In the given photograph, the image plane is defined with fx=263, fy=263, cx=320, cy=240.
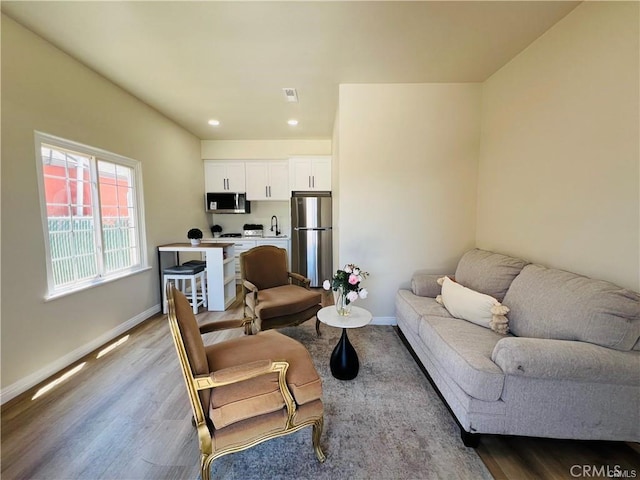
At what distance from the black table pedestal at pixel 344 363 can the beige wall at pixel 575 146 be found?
1.73 m

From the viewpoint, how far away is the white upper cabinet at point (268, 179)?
4.99 metres

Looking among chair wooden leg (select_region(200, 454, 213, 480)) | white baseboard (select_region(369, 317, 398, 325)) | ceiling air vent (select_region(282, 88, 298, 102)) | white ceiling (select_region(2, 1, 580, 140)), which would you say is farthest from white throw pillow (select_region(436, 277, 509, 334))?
ceiling air vent (select_region(282, 88, 298, 102))

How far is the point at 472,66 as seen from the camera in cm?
254

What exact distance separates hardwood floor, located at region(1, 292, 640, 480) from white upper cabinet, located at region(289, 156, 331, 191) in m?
→ 3.57

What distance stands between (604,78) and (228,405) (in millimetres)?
2900

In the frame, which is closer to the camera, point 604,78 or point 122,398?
point 604,78

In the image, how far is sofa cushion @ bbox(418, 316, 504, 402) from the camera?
1.37 meters

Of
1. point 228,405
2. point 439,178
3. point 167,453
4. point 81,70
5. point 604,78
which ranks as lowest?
point 167,453

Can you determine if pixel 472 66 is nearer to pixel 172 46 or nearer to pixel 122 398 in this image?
pixel 172 46

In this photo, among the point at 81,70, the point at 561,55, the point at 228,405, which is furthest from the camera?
the point at 81,70

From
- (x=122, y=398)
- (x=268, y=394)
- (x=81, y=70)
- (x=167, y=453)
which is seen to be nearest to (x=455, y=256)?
(x=268, y=394)

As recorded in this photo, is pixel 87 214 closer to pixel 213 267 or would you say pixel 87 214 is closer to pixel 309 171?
pixel 213 267

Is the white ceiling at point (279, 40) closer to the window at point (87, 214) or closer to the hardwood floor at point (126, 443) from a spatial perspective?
the window at point (87, 214)

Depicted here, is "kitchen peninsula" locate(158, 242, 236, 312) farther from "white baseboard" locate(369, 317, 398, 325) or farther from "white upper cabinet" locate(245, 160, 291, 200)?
"white baseboard" locate(369, 317, 398, 325)
